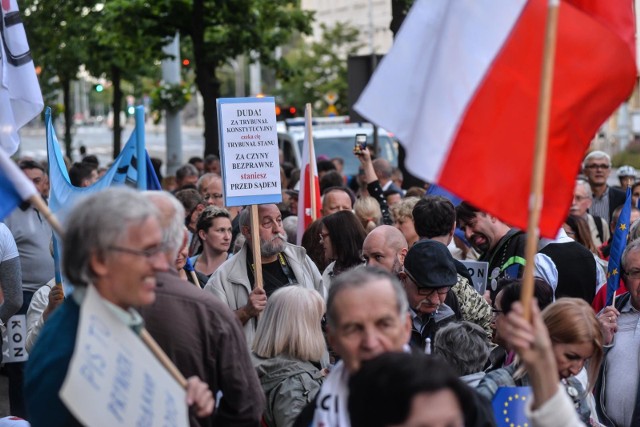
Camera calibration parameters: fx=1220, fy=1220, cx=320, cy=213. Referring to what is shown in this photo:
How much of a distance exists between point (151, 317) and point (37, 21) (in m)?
23.0

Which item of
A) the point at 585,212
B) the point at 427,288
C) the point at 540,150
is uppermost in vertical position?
the point at 540,150

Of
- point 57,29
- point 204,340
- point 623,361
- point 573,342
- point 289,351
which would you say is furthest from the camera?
point 57,29

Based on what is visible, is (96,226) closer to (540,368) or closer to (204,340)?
(204,340)

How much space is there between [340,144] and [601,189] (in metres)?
7.61

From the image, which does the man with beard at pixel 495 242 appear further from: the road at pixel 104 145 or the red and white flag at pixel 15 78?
the road at pixel 104 145

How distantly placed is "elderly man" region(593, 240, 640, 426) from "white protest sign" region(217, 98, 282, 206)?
2243mm

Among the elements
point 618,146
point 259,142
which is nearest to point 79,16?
point 259,142

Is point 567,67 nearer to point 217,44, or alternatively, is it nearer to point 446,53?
point 446,53

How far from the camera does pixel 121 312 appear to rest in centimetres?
349

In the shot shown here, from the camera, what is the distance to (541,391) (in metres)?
3.34

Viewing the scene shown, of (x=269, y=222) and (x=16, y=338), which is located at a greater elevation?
(x=269, y=222)

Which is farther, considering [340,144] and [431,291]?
[340,144]

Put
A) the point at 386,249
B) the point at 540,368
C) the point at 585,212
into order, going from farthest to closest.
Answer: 1. the point at 585,212
2. the point at 386,249
3. the point at 540,368

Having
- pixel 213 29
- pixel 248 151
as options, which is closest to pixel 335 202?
pixel 248 151
